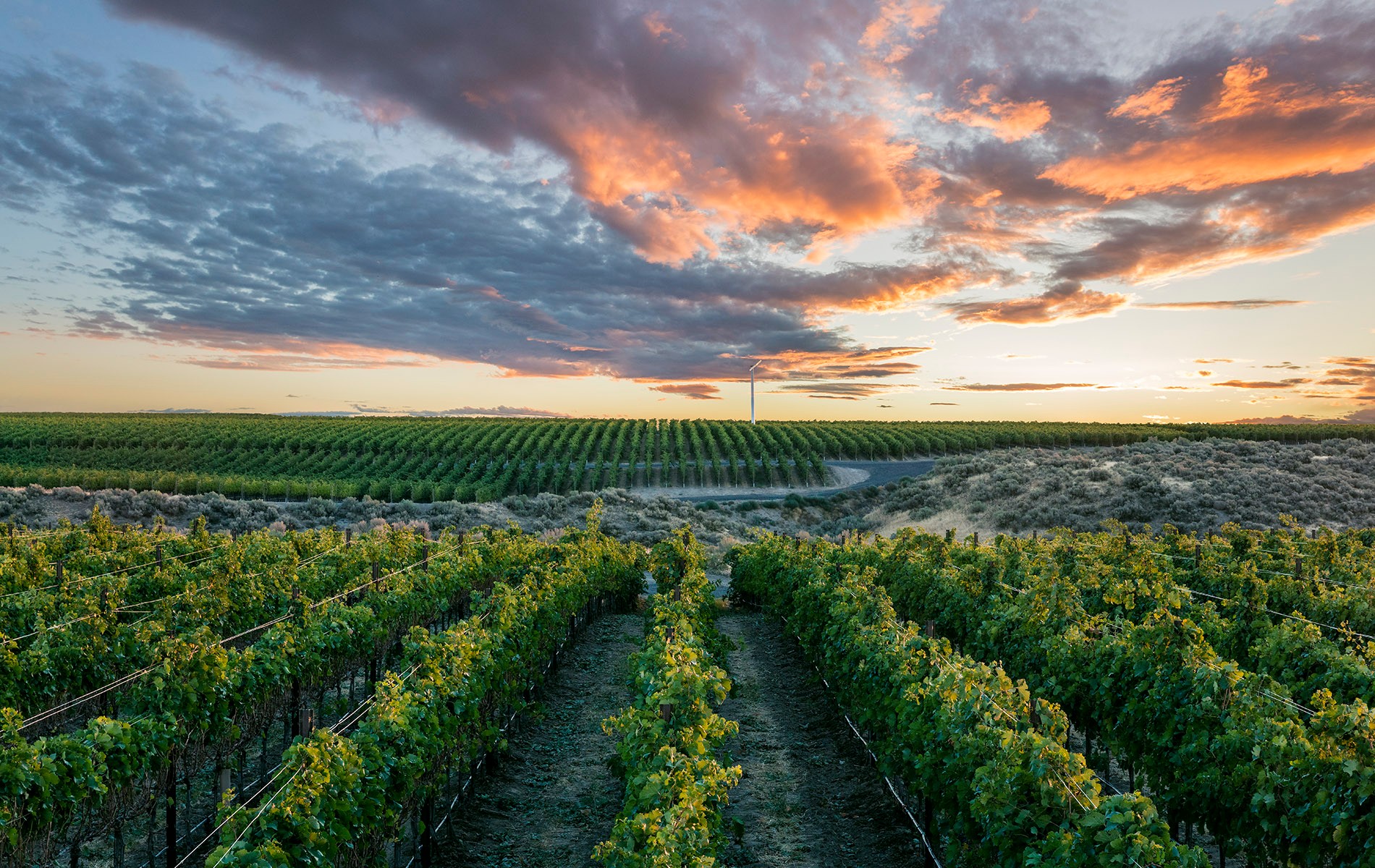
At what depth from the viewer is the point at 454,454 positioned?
52.0m

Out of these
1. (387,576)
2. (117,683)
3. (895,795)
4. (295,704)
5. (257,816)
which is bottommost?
(895,795)

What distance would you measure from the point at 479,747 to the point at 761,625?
1120 cm

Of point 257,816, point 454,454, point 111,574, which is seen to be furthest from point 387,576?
point 454,454

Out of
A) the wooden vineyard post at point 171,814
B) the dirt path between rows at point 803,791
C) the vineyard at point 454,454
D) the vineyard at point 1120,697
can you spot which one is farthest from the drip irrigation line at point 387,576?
the vineyard at point 454,454

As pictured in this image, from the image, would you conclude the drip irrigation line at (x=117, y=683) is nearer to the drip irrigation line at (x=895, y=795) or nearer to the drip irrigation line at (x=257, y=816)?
the drip irrigation line at (x=257, y=816)

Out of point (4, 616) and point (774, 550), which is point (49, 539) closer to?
point (4, 616)

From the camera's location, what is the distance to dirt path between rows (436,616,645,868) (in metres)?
7.92

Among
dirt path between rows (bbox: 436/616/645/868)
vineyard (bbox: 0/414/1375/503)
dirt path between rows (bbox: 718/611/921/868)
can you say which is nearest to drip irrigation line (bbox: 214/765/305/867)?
dirt path between rows (bbox: 436/616/645/868)

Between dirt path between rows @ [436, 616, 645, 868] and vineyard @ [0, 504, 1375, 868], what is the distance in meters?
0.20

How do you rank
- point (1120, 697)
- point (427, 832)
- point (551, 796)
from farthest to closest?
1. point (551, 796)
2. point (1120, 697)
3. point (427, 832)

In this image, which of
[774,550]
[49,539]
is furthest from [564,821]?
[49,539]

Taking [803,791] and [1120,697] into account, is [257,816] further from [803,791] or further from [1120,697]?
[1120,697]

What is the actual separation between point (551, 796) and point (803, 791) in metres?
3.17

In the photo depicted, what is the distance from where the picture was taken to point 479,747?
9328mm
